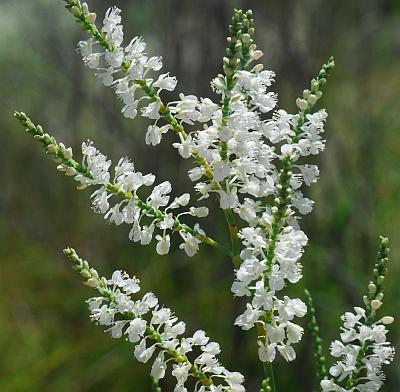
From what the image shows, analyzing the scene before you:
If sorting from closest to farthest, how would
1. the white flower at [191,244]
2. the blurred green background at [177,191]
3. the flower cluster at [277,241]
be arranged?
the flower cluster at [277,241]
the white flower at [191,244]
the blurred green background at [177,191]

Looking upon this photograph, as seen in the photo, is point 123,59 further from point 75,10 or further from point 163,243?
point 163,243

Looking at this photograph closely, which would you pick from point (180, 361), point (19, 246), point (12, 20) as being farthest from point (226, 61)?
point (12, 20)

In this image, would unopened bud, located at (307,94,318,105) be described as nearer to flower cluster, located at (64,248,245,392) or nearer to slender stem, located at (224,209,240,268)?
slender stem, located at (224,209,240,268)

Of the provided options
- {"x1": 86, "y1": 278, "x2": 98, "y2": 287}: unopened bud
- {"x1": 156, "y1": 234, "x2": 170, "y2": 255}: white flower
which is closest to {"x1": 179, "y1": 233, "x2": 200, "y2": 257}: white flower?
{"x1": 156, "y1": 234, "x2": 170, "y2": 255}: white flower

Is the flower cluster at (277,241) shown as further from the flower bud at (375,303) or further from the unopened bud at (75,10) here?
the unopened bud at (75,10)

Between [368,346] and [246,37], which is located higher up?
[246,37]

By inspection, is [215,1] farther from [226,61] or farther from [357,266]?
[226,61]

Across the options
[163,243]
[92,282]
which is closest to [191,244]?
[163,243]

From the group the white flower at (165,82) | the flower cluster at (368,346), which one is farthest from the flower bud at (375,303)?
the white flower at (165,82)
